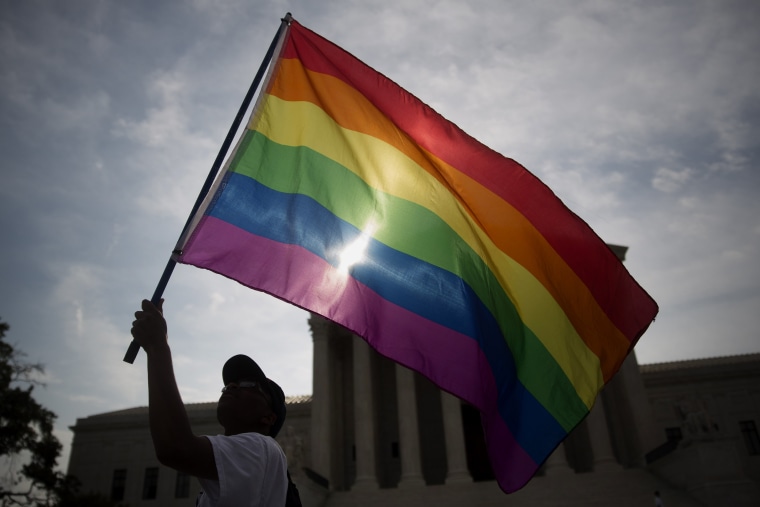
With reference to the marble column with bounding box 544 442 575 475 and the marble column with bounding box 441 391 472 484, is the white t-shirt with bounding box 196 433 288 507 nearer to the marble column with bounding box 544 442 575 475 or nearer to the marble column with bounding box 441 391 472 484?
the marble column with bounding box 441 391 472 484

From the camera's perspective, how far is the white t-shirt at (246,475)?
2488 mm

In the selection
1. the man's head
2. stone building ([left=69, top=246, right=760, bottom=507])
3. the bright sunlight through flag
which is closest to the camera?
the man's head

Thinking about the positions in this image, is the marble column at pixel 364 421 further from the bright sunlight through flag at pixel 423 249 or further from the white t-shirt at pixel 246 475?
the white t-shirt at pixel 246 475

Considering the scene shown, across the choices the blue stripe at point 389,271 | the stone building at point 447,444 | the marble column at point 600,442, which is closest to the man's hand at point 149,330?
the blue stripe at point 389,271

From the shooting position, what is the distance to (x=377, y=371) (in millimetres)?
38625

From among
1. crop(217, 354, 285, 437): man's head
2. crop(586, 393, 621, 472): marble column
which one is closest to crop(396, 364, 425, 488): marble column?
crop(586, 393, 621, 472): marble column

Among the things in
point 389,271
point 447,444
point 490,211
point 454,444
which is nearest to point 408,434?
point 447,444

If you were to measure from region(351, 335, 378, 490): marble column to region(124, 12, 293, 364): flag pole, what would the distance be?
25.1 m

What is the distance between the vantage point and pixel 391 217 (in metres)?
6.07

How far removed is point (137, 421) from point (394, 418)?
22.1 metres

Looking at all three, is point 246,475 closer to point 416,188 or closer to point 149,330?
point 149,330

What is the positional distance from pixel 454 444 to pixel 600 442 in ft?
24.2

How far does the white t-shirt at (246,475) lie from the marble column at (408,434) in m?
28.5

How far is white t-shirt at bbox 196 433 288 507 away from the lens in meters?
2.49
